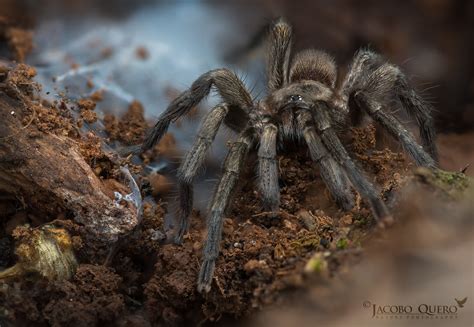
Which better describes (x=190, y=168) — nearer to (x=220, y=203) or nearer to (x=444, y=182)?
(x=220, y=203)

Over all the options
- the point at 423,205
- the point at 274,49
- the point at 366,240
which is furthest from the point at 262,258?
the point at 274,49

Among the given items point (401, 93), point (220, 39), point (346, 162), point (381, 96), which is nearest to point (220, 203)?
point (346, 162)

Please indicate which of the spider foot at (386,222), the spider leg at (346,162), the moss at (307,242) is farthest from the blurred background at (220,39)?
the spider foot at (386,222)

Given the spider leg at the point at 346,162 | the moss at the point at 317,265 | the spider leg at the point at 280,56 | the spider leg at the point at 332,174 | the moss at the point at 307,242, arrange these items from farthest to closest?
the spider leg at the point at 280,56 < the spider leg at the point at 332,174 < the moss at the point at 307,242 < the spider leg at the point at 346,162 < the moss at the point at 317,265

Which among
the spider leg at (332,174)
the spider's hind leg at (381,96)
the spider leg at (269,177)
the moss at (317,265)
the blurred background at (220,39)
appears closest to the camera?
the moss at (317,265)

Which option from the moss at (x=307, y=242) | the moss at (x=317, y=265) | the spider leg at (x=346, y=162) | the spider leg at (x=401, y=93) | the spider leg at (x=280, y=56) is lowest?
the moss at (x=317, y=265)

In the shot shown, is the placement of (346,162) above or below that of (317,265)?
above

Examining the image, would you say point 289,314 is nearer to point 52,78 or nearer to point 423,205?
point 423,205

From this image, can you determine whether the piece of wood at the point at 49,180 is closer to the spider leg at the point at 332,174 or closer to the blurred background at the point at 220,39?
the spider leg at the point at 332,174

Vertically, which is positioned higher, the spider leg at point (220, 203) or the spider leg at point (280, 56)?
the spider leg at point (280, 56)
